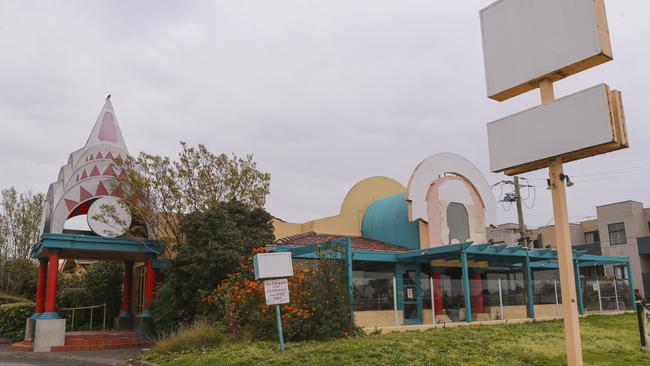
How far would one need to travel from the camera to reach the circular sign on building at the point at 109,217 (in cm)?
1961

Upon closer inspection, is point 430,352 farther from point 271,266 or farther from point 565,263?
point 271,266

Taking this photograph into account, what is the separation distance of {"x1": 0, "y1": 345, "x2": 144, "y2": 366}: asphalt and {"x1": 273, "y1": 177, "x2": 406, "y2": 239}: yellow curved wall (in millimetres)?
9506

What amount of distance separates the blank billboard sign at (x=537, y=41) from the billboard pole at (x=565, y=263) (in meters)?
0.56

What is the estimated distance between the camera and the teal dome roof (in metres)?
23.8

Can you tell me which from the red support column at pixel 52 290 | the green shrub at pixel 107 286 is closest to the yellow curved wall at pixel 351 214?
the green shrub at pixel 107 286

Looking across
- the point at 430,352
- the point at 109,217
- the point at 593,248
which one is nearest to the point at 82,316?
the point at 109,217

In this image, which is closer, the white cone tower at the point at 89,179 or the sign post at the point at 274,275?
the sign post at the point at 274,275

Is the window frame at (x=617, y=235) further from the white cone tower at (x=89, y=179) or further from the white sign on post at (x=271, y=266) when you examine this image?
the white sign on post at (x=271, y=266)

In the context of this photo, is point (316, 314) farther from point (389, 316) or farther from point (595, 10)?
point (595, 10)

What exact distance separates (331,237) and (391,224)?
290 centimetres

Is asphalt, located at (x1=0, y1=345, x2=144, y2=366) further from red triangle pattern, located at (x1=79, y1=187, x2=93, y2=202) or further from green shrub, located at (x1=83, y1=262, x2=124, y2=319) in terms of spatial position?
green shrub, located at (x1=83, y1=262, x2=124, y2=319)

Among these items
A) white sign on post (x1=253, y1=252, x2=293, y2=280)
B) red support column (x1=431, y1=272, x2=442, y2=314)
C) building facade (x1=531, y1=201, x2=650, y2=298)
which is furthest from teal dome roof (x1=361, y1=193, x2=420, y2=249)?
building facade (x1=531, y1=201, x2=650, y2=298)

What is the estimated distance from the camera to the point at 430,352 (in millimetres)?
11094

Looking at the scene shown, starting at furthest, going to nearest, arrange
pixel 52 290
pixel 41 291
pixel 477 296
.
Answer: pixel 477 296 < pixel 41 291 < pixel 52 290
